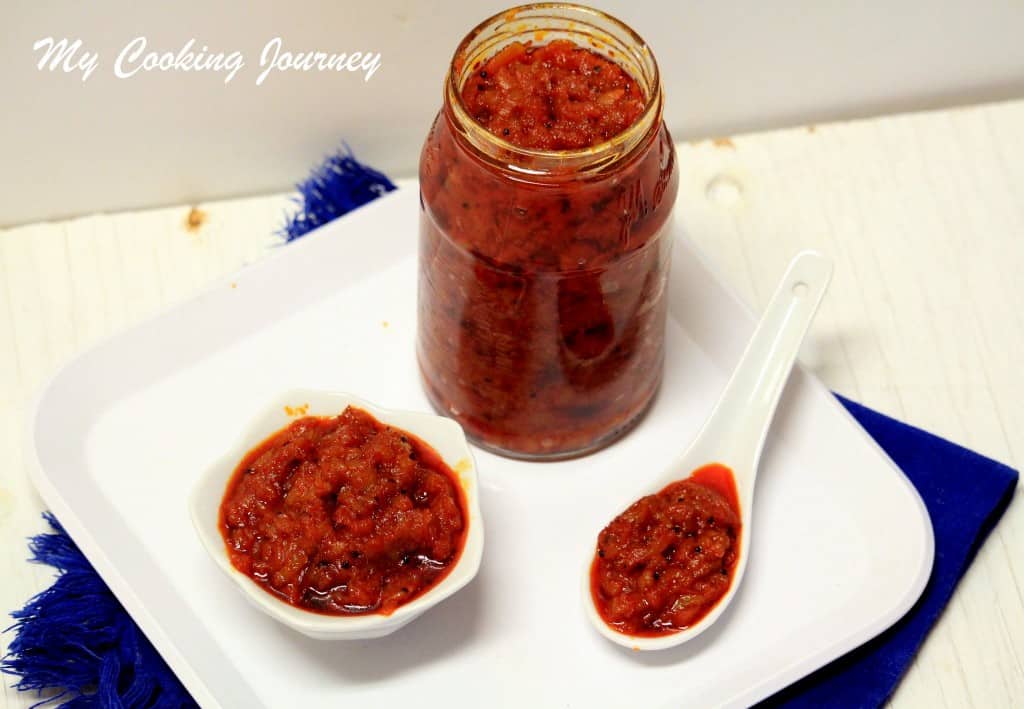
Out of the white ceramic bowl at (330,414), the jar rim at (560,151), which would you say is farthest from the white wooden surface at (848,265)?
the jar rim at (560,151)

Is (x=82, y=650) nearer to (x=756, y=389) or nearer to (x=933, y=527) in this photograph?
(x=756, y=389)

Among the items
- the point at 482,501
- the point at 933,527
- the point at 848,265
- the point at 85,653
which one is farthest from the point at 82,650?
the point at 848,265

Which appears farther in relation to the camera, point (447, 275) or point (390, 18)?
point (390, 18)

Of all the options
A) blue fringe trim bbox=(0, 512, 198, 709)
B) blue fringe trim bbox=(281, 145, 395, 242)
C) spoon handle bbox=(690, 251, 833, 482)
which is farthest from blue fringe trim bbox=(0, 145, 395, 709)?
spoon handle bbox=(690, 251, 833, 482)

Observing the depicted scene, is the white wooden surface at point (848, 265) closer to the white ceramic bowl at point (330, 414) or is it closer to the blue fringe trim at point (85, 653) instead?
the blue fringe trim at point (85, 653)

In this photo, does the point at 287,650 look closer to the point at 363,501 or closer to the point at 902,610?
the point at 363,501

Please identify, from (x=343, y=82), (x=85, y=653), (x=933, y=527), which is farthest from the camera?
(x=343, y=82)

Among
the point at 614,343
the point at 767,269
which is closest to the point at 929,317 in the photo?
the point at 767,269
